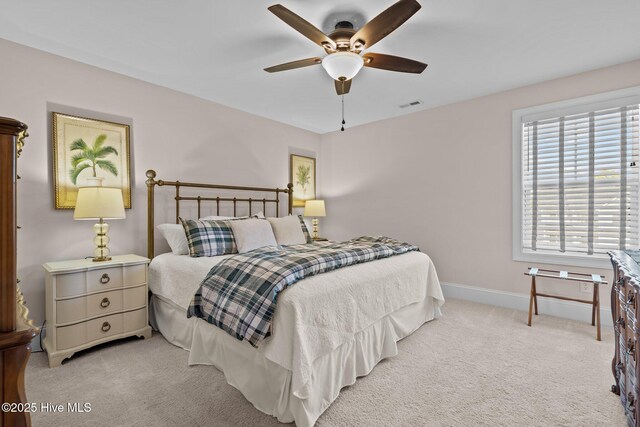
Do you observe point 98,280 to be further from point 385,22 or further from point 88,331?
point 385,22

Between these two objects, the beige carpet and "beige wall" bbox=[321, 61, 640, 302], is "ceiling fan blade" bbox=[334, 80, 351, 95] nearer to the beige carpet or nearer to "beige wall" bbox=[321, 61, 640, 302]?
"beige wall" bbox=[321, 61, 640, 302]

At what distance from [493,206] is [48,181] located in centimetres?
455

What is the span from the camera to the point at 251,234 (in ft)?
10.5

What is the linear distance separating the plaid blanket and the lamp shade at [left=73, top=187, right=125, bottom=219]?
115cm

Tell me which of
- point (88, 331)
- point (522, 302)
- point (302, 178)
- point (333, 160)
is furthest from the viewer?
point (333, 160)

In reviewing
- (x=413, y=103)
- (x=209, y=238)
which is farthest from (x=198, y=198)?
(x=413, y=103)

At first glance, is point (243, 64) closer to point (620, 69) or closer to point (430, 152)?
point (430, 152)

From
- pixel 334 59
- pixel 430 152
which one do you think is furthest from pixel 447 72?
pixel 334 59

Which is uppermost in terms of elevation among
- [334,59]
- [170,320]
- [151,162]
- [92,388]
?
[334,59]

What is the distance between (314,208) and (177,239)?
224 cm

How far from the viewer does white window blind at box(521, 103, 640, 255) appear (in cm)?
292

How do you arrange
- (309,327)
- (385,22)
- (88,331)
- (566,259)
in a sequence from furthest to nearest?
(566,259)
(88,331)
(385,22)
(309,327)

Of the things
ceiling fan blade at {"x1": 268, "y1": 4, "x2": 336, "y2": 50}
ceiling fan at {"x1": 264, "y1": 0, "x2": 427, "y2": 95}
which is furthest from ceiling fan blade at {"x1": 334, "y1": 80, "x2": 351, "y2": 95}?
ceiling fan blade at {"x1": 268, "y1": 4, "x2": 336, "y2": 50}

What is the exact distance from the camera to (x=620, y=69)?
295 centimetres
